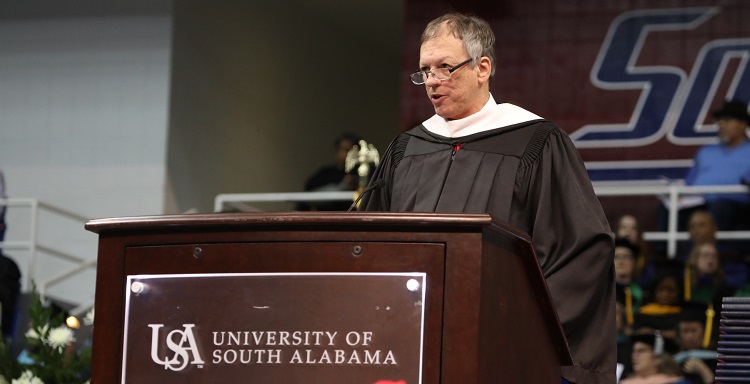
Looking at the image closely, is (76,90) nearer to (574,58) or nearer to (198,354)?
(574,58)

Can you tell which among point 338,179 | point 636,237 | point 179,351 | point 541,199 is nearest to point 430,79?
point 541,199

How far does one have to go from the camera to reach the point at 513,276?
2.54 m

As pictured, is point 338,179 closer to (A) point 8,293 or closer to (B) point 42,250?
(B) point 42,250

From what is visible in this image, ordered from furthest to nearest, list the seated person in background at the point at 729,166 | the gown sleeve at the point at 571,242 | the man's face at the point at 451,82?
the seated person in background at the point at 729,166 < the man's face at the point at 451,82 < the gown sleeve at the point at 571,242

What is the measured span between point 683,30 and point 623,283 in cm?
353

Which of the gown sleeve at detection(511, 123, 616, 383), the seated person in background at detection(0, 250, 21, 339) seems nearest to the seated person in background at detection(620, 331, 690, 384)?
the gown sleeve at detection(511, 123, 616, 383)

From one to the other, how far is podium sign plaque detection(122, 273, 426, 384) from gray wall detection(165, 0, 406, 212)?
9.16m

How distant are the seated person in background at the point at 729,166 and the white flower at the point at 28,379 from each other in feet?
17.6

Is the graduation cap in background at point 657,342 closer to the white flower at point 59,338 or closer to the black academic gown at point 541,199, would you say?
the white flower at point 59,338

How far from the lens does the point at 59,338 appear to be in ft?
17.9

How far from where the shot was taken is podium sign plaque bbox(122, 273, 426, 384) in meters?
2.36

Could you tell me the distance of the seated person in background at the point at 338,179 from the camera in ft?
34.4

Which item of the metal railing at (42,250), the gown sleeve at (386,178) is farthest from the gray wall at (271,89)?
the gown sleeve at (386,178)

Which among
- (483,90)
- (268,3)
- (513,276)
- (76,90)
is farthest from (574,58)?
(513,276)
